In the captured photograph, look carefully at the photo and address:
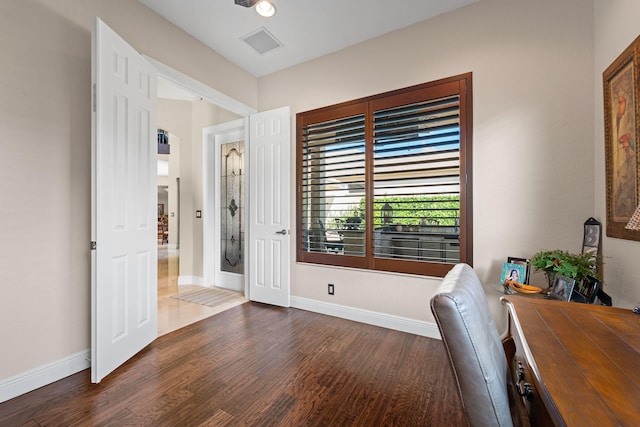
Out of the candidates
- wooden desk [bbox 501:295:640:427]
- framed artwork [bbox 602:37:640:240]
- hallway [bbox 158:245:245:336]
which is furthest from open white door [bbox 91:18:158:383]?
framed artwork [bbox 602:37:640:240]

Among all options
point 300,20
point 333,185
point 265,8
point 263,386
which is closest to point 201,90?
point 265,8

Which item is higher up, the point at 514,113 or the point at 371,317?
the point at 514,113

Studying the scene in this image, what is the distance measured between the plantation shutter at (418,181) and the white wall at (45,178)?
2.51 m

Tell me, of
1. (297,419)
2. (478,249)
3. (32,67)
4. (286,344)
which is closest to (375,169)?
(478,249)

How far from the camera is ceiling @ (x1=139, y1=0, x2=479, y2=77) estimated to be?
241cm

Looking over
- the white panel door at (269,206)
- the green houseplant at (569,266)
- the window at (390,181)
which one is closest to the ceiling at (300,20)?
the window at (390,181)

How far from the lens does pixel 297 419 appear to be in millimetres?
1521

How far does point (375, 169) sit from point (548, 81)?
4.94ft

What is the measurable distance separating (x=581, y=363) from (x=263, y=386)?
1703 millimetres

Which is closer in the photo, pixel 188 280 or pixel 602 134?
pixel 602 134

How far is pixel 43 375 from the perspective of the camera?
182 centimetres

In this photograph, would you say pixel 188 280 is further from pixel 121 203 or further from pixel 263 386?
pixel 263 386

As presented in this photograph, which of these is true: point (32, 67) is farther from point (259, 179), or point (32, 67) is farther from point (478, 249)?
point (478, 249)

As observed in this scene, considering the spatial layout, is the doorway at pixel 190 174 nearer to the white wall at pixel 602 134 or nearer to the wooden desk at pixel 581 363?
the white wall at pixel 602 134
